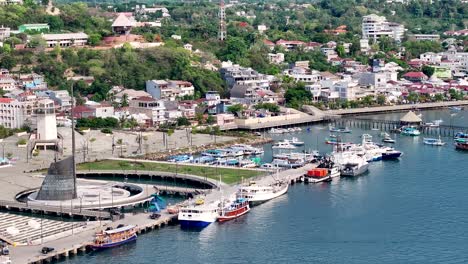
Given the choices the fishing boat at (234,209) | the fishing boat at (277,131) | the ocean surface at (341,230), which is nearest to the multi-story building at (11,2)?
the fishing boat at (277,131)

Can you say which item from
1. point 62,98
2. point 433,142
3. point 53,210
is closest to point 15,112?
point 62,98

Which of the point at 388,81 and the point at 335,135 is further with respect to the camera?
the point at 388,81

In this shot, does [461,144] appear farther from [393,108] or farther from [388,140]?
[393,108]

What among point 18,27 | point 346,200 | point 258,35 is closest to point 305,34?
point 258,35

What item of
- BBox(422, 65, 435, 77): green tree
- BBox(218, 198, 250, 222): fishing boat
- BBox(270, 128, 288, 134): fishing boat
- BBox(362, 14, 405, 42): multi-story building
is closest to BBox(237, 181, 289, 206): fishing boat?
BBox(218, 198, 250, 222): fishing boat

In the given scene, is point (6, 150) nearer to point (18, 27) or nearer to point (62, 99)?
point (62, 99)
